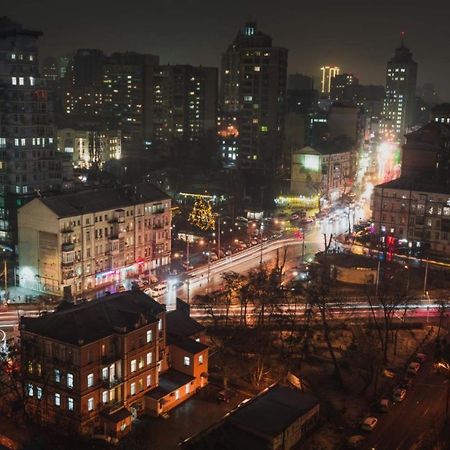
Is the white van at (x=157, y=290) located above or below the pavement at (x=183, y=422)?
above

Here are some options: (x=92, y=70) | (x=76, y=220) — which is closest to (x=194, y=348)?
(x=76, y=220)

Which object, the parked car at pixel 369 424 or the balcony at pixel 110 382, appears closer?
the balcony at pixel 110 382

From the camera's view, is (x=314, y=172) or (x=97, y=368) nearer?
(x=97, y=368)

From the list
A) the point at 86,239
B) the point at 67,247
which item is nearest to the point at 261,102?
the point at 86,239

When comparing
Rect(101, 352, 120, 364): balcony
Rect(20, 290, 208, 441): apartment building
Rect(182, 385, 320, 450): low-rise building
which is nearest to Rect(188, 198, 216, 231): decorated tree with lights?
Rect(20, 290, 208, 441): apartment building

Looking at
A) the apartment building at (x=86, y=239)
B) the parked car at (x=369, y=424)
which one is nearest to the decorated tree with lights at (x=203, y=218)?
the apartment building at (x=86, y=239)

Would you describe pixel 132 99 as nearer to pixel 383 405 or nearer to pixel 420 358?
pixel 420 358

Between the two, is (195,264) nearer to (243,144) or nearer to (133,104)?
(243,144)

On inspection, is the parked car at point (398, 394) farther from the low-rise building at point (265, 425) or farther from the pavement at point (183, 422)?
the pavement at point (183, 422)
